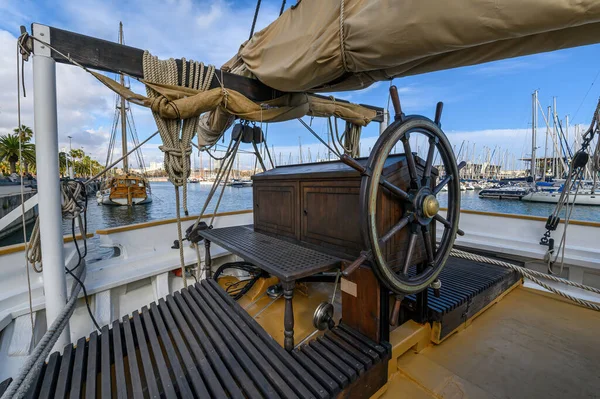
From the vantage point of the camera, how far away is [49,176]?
55.9 inches

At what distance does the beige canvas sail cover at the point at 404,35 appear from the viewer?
2.65 ft

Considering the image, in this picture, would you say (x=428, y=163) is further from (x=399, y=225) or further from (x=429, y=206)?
(x=399, y=225)

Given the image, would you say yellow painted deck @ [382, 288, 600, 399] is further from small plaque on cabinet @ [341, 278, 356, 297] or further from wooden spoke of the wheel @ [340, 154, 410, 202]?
wooden spoke of the wheel @ [340, 154, 410, 202]

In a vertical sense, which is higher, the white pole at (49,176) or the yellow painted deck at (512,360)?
the white pole at (49,176)

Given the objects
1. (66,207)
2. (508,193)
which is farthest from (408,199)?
(508,193)

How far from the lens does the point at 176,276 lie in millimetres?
2516

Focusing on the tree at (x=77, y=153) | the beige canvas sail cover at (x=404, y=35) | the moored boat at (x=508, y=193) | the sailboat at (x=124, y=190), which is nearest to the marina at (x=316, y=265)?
the beige canvas sail cover at (x=404, y=35)

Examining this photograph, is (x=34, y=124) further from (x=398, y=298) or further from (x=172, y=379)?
(x=398, y=298)

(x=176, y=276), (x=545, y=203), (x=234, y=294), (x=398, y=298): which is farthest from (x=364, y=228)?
(x=545, y=203)

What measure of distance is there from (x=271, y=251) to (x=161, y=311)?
85 cm

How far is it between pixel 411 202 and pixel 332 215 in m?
0.43

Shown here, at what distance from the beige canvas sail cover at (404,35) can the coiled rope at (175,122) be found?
394 mm

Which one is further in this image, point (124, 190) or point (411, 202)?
point (124, 190)

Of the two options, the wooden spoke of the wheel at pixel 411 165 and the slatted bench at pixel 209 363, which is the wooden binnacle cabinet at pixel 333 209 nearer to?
the wooden spoke of the wheel at pixel 411 165
